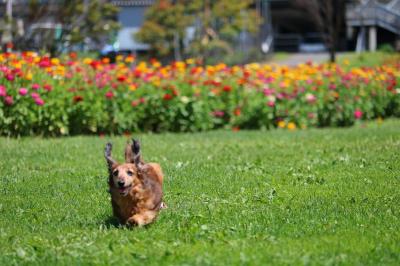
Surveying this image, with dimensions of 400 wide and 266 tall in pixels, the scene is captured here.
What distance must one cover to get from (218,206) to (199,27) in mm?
26230

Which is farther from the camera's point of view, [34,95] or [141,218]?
[34,95]

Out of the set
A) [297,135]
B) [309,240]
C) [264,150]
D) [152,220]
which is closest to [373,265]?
[309,240]

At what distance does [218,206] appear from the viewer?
21.4ft

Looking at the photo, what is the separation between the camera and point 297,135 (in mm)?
12477

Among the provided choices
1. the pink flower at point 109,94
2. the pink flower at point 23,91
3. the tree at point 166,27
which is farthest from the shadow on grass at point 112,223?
the tree at point 166,27

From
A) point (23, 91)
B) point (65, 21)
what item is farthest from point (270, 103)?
point (65, 21)

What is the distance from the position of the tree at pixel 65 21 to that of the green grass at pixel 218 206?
897 centimetres

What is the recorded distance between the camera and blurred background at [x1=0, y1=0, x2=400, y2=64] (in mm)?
20234

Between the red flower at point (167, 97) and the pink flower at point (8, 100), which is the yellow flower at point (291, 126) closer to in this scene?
the red flower at point (167, 97)

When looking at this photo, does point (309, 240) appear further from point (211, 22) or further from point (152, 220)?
point (211, 22)

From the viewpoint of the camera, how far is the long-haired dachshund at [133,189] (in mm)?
5324

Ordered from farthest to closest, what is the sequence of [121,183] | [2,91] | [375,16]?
[375,16], [2,91], [121,183]

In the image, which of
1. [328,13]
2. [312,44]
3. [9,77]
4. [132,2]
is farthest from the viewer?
[312,44]

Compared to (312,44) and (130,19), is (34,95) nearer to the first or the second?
(130,19)
